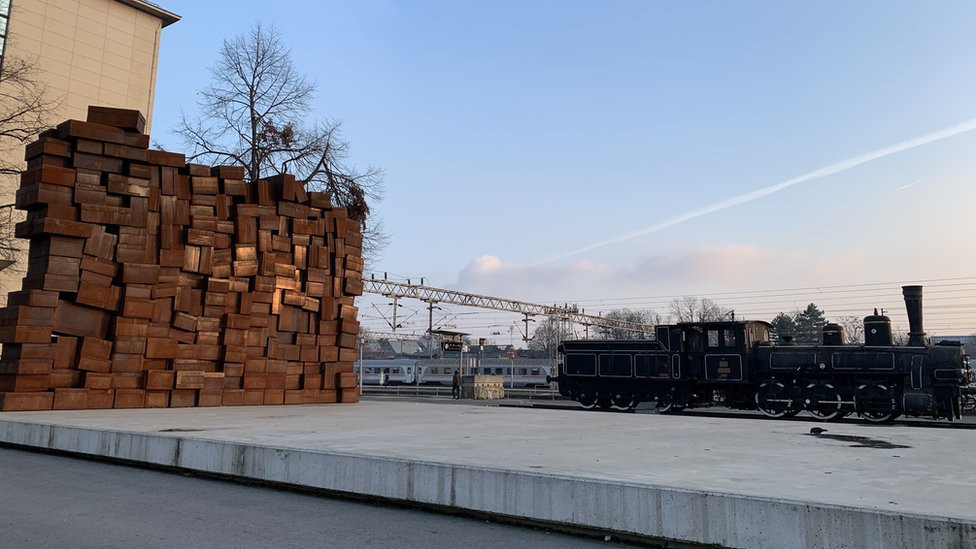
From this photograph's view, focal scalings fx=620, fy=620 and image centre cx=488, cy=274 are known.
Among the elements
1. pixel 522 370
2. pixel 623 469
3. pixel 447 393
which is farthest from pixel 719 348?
pixel 522 370

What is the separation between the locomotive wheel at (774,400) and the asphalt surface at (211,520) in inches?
627

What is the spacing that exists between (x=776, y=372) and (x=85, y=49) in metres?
32.1

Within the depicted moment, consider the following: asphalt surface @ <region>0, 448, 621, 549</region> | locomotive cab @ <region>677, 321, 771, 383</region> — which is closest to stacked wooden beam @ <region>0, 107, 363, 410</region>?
asphalt surface @ <region>0, 448, 621, 549</region>

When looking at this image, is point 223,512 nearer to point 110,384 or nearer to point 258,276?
point 110,384

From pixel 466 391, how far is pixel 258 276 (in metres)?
15.9

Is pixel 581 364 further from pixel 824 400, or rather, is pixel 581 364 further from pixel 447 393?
pixel 447 393

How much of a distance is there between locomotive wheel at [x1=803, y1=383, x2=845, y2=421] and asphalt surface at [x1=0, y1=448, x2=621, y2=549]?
15878 millimetres

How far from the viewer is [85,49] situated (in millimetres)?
28859

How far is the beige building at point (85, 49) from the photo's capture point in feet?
86.8

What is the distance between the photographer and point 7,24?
26172 millimetres

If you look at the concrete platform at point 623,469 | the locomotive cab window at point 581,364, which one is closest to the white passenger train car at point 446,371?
the locomotive cab window at point 581,364

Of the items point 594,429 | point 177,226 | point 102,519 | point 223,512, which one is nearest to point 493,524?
point 223,512

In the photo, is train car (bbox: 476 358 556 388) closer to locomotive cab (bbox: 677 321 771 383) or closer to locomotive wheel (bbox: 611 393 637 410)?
locomotive wheel (bbox: 611 393 637 410)

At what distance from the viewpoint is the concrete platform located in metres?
3.80
